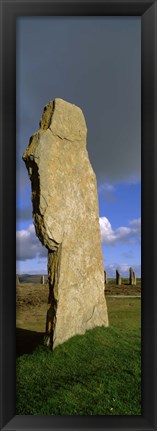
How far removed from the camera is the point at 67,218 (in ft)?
23.4

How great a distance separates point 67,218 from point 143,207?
1.78 meters

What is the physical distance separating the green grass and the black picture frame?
250mm

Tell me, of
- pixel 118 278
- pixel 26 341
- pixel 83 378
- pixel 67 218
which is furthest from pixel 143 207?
pixel 118 278

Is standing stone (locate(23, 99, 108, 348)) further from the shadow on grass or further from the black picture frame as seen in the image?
the black picture frame

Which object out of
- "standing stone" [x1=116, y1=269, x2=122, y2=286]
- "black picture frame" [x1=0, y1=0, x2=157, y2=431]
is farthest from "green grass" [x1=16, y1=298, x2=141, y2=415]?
"standing stone" [x1=116, y1=269, x2=122, y2=286]

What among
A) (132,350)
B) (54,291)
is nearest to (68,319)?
(54,291)

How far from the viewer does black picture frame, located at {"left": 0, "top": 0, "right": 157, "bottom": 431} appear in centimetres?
556

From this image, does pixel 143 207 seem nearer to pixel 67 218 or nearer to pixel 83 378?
pixel 67 218

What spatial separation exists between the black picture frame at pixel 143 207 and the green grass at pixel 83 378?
250 mm

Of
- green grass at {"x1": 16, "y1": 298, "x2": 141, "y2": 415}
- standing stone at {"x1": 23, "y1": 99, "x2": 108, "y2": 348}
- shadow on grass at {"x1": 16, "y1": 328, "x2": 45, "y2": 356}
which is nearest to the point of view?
green grass at {"x1": 16, "y1": 298, "x2": 141, "y2": 415}
